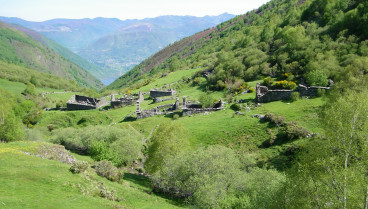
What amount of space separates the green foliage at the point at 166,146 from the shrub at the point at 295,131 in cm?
1411

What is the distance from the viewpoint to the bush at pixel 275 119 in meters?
38.1

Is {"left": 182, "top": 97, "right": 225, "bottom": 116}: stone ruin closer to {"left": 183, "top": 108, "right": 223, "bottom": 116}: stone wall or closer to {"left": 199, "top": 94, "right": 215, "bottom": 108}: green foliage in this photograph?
{"left": 183, "top": 108, "right": 223, "bottom": 116}: stone wall

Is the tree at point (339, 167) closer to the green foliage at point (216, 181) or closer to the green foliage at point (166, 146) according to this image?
the green foliage at point (216, 181)

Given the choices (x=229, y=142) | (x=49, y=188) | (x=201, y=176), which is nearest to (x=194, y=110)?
(x=229, y=142)

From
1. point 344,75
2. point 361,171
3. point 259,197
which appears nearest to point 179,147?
point 259,197

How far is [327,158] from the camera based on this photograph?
17.3 m

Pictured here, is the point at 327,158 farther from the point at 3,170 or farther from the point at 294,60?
the point at 294,60

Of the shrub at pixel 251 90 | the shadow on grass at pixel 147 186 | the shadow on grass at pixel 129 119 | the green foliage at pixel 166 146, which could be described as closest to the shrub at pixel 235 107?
the shrub at pixel 251 90

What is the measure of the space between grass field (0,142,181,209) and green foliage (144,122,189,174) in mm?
6740

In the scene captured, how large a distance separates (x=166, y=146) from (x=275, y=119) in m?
17.4

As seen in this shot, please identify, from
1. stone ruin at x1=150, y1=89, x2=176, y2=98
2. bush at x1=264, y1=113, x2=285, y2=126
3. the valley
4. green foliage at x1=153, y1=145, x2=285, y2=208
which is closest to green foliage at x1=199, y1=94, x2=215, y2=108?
the valley

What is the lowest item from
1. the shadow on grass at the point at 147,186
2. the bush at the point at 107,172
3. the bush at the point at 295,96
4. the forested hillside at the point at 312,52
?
the shadow on grass at the point at 147,186

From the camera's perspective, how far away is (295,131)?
3441 cm

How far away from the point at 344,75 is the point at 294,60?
26.2 m
